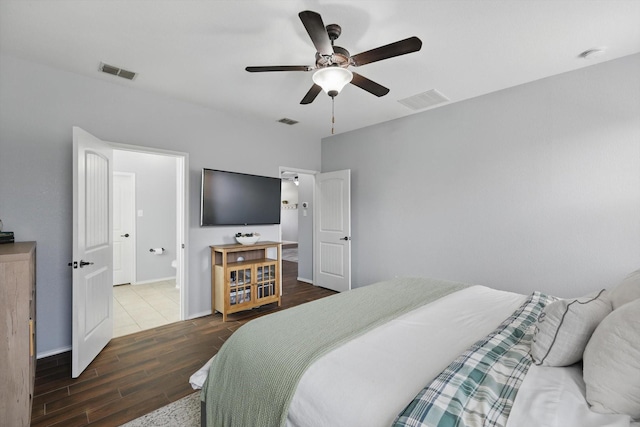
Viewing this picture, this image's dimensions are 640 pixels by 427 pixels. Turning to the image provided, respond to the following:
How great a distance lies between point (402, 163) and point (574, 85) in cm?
190

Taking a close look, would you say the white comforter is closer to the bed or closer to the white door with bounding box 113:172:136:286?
the bed

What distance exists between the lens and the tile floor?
10.9 ft

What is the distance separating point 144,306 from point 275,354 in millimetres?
3515

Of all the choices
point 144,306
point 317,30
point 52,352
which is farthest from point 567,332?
point 144,306

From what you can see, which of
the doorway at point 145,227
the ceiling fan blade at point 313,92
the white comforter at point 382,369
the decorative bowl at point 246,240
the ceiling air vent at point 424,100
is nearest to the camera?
the white comforter at point 382,369

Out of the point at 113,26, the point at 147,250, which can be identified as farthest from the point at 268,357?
the point at 147,250

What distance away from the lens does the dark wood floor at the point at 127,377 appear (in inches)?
74.6

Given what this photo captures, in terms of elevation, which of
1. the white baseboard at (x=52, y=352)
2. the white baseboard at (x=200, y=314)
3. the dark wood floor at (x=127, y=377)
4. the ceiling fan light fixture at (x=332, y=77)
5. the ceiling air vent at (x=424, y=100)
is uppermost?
the ceiling air vent at (x=424, y=100)

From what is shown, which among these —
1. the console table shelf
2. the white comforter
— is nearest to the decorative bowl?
the console table shelf

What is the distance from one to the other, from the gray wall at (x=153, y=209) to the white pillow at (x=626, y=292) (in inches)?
213

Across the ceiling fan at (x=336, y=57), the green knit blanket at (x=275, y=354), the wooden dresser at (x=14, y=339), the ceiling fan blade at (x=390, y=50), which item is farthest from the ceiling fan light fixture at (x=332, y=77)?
the wooden dresser at (x=14, y=339)

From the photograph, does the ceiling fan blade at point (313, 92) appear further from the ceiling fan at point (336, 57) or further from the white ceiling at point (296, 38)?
the white ceiling at point (296, 38)

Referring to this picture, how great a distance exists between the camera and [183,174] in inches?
136

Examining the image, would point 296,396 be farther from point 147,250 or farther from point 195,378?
point 147,250
